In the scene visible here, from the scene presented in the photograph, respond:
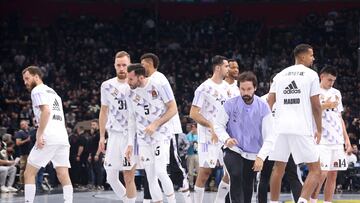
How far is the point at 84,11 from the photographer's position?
4119 centimetres

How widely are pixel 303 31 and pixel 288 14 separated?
159 cm

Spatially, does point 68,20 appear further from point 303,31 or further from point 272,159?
point 272,159

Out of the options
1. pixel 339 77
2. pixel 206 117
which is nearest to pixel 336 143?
pixel 206 117

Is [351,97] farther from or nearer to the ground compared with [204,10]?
nearer to the ground

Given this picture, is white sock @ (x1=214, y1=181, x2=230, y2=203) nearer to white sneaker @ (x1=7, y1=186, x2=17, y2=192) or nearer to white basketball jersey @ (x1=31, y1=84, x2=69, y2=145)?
white basketball jersey @ (x1=31, y1=84, x2=69, y2=145)

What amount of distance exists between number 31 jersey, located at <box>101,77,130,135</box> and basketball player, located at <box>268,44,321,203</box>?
2.59 metres

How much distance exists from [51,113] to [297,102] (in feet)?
13.1

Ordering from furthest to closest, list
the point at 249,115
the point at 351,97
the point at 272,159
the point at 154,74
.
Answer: the point at 351,97 < the point at 154,74 < the point at 272,159 < the point at 249,115

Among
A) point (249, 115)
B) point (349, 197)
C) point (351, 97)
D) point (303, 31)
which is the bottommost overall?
point (349, 197)

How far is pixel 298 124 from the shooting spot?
1234 cm

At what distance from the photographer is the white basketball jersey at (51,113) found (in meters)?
13.5

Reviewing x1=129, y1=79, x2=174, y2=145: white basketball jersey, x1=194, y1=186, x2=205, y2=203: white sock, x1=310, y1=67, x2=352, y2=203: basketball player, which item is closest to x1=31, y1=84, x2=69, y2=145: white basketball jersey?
x1=129, y1=79, x2=174, y2=145: white basketball jersey

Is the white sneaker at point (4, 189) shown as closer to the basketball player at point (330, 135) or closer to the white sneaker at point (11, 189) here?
the white sneaker at point (11, 189)

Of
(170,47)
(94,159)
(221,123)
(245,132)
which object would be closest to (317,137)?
(245,132)
